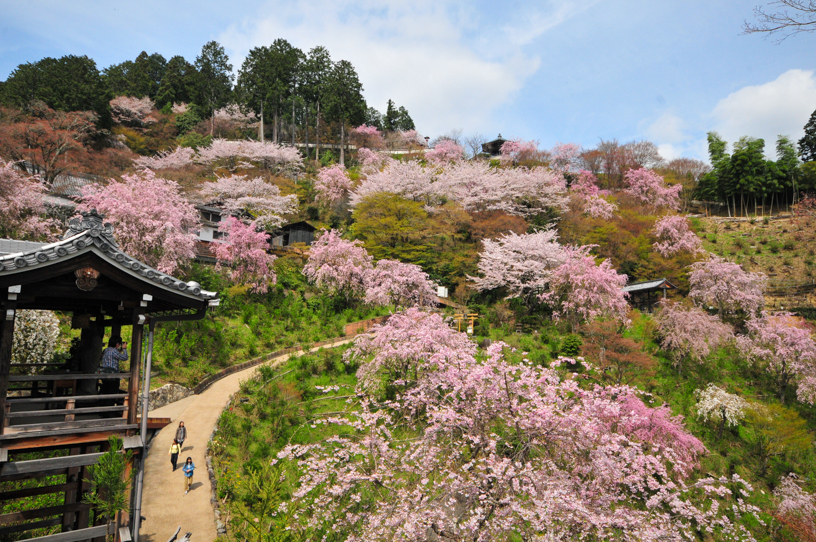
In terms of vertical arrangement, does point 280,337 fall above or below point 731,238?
below

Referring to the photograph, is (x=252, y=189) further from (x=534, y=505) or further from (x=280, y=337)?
(x=534, y=505)

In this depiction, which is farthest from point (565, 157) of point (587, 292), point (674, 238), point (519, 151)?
point (587, 292)

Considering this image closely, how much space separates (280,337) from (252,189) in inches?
708

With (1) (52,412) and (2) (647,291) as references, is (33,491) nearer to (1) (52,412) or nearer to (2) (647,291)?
(1) (52,412)

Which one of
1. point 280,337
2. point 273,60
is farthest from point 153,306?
point 273,60

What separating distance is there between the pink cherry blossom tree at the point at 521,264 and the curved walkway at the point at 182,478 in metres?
15.8

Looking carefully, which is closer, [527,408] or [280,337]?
[527,408]

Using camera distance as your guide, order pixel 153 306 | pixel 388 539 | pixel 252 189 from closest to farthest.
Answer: pixel 153 306 < pixel 388 539 < pixel 252 189

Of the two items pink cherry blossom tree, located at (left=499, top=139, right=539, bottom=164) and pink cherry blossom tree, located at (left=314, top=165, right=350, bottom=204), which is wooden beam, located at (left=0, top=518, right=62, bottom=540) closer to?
pink cherry blossom tree, located at (left=314, top=165, right=350, bottom=204)

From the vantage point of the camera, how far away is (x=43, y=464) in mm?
5562

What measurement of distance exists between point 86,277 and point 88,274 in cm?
5

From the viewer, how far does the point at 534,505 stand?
7.44m

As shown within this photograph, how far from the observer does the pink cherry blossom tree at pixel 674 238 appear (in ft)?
104

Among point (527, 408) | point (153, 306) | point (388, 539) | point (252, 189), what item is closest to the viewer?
point (153, 306)
